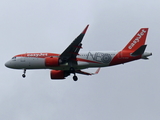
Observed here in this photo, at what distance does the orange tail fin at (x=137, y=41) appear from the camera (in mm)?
59156

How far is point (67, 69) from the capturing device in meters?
60.3

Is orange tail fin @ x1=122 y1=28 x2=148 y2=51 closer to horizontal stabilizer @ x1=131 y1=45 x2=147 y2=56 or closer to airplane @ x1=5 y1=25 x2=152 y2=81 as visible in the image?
airplane @ x1=5 y1=25 x2=152 y2=81

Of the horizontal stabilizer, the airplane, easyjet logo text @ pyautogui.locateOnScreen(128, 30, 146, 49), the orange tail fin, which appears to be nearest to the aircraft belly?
the airplane

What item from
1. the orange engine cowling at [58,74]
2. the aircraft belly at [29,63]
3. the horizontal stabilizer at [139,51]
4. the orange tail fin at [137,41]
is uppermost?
the orange tail fin at [137,41]

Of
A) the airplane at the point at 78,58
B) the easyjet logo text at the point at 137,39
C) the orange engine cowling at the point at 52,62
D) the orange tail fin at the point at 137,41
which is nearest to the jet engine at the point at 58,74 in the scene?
the airplane at the point at 78,58

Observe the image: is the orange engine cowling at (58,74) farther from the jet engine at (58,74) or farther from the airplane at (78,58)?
the airplane at (78,58)

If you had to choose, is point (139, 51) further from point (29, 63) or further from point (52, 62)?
point (29, 63)

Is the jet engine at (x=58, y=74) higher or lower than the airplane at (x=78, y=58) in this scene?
lower

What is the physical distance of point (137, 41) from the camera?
59438mm

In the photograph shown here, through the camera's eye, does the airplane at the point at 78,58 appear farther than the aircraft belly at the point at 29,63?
No

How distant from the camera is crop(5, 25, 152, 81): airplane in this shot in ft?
189

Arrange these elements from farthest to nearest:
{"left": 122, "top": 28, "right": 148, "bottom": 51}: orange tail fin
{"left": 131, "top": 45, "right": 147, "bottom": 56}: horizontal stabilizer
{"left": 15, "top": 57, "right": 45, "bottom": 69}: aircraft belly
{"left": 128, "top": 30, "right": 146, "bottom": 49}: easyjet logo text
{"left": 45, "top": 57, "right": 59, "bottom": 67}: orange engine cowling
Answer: {"left": 128, "top": 30, "right": 146, "bottom": 49}: easyjet logo text < {"left": 122, "top": 28, "right": 148, "bottom": 51}: orange tail fin < {"left": 15, "top": 57, "right": 45, "bottom": 69}: aircraft belly < {"left": 45, "top": 57, "right": 59, "bottom": 67}: orange engine cowling < {"left": 131, "top": 45, "right": 147, "bottom": 56}: horizontal stabilizer

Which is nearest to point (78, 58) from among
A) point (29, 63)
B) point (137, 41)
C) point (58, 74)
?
point (58, 74)

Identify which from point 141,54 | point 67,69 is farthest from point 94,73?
point 141,54
